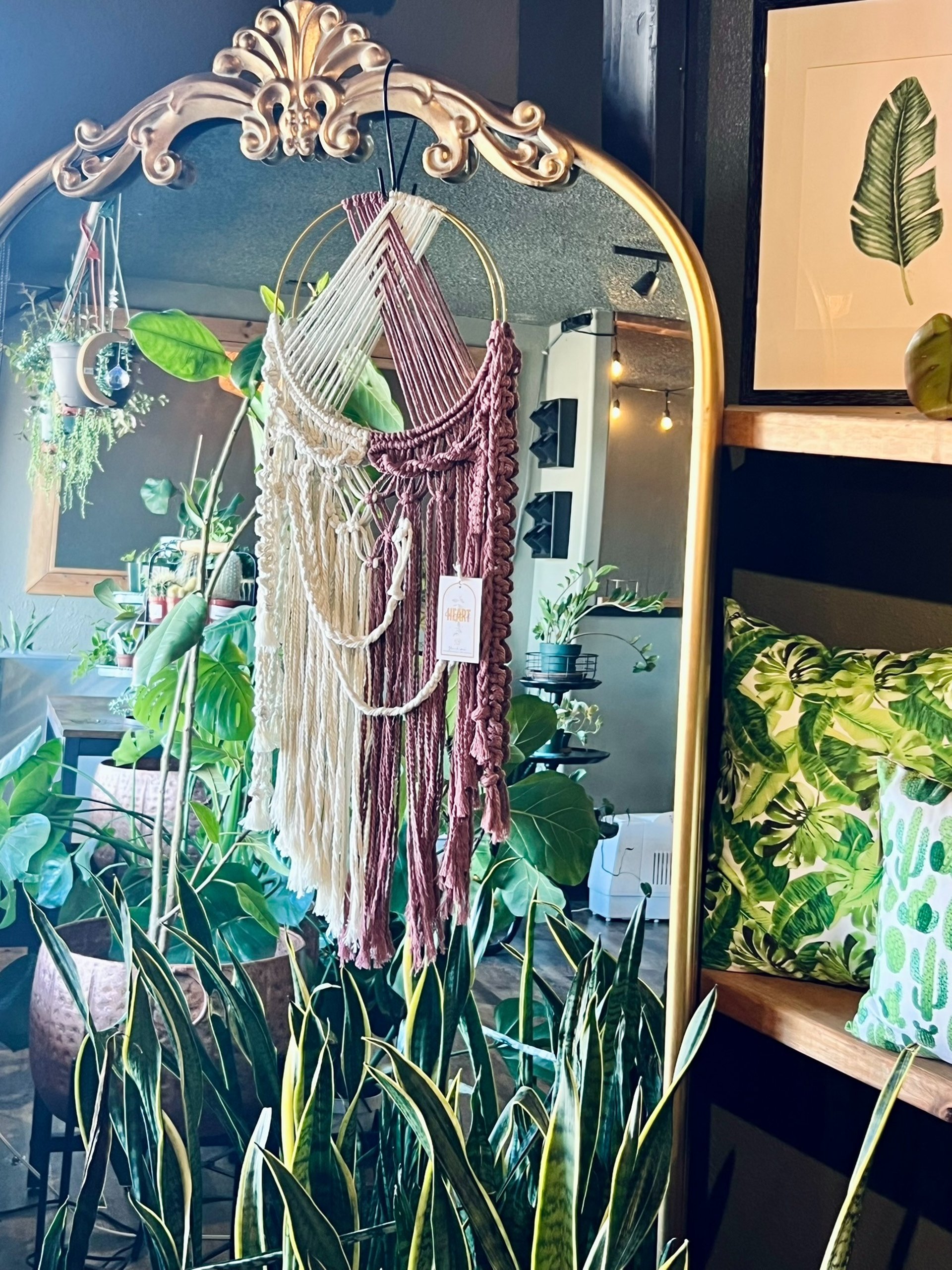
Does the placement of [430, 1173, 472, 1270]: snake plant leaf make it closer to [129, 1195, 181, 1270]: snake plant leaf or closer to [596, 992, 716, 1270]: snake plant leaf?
[596, 992, 716, 1270]: snake plant leaf

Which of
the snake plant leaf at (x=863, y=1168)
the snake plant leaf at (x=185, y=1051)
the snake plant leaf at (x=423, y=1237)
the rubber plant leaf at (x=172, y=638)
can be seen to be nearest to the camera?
the snake plant leaf at (x=863, y=1168)

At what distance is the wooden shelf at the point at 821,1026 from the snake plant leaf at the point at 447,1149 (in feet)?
0.91

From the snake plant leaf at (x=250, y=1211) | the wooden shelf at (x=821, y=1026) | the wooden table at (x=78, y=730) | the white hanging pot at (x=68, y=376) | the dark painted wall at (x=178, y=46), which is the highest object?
the dark painted wall at (x=178, y=46)

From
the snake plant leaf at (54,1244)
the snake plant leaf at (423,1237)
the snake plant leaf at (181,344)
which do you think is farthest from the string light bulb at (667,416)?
the snake plant leaf at (54,1244)

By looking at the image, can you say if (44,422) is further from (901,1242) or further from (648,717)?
(901,1242)

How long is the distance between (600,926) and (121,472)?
70 cm

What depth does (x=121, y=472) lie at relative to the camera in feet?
4.01

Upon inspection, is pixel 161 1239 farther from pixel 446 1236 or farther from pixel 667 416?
pixel 667 416

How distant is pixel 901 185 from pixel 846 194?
0.05 metres

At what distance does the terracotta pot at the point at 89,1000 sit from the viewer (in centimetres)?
121

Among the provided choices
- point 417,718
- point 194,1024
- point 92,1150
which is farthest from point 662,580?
point 92,1150

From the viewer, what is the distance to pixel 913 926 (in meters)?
0.88

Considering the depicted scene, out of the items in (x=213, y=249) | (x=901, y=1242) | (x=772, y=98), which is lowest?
(x=901, y=1242)

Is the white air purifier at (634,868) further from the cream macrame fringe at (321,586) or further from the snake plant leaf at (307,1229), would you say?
the snake plant leaf at (307,1229)
